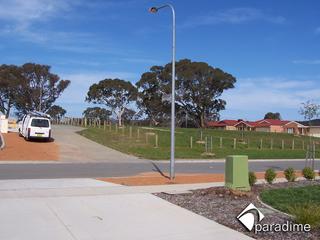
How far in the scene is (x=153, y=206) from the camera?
10867 millimetres

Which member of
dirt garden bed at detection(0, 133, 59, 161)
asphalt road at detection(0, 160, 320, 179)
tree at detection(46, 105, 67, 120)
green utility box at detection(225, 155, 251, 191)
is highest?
tree at detection(46, 105, 67, 120)

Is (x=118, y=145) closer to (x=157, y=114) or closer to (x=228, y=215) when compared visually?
(x=228, y=215)

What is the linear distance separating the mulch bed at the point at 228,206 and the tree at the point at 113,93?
7428 cm

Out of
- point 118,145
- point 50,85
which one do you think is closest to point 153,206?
point 118,145

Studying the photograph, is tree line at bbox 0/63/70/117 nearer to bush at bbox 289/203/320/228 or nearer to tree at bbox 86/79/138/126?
tree at bbox 86/79/138/126

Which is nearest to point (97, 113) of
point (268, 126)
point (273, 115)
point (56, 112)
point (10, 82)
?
point (56, 112)

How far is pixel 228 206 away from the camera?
10844 mm

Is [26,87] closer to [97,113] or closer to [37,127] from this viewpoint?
[97,113]

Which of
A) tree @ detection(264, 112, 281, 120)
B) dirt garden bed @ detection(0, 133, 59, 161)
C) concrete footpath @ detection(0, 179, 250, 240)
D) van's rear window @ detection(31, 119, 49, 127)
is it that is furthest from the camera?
tree @ detection(264, 112, 281, 120)

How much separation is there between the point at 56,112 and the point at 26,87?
36.3 ft

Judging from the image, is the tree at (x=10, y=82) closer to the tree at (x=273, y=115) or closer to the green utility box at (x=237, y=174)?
the green utility box at (x=237, y=174)

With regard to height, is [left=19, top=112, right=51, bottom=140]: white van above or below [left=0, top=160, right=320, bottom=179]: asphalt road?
above

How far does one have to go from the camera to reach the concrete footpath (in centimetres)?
798

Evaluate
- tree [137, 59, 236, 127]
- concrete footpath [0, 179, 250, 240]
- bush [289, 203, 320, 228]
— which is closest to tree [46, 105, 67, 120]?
tree [137, 59, 236, 127]
